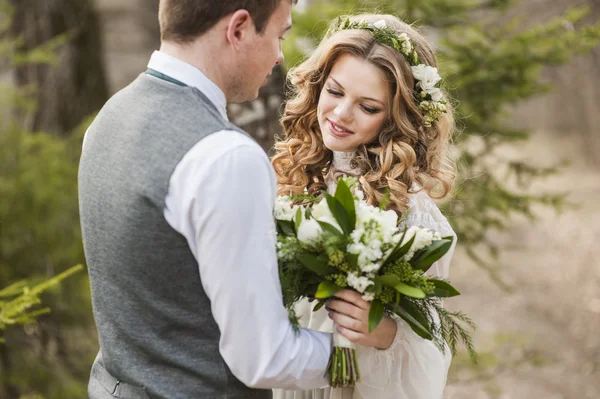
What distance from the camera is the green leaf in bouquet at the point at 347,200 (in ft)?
6.59

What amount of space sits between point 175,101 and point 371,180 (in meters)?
1.18

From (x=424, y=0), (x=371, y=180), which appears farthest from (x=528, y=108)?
(x=371, y=180)

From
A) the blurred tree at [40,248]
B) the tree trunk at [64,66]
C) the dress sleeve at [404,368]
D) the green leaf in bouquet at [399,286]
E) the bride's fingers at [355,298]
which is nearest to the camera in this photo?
the green leaf in bouquet at [399,286]

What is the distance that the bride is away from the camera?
245 cm

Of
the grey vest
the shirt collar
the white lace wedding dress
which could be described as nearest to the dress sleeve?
the white lace wedding dress

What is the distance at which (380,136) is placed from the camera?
9.18 feet

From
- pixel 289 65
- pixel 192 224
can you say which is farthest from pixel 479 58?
pixel 192 224

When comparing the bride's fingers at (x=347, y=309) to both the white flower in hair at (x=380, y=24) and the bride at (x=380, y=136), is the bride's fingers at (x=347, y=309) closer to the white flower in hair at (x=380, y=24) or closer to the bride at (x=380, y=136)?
the bride at (x=380, y=136)

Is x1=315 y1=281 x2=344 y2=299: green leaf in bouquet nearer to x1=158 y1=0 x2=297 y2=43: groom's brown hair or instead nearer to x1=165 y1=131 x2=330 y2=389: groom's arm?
x1=165 y1=131 x2=330 y2=389: groom's arm

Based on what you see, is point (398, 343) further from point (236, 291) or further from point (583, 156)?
point (583, 156)

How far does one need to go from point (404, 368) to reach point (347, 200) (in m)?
0.71

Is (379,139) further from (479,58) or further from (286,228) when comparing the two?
(479,58)

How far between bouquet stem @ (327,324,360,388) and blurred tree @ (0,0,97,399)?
3.86 meters

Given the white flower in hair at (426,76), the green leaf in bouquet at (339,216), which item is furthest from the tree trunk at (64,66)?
the green leaf in bouquet at (339,216)
